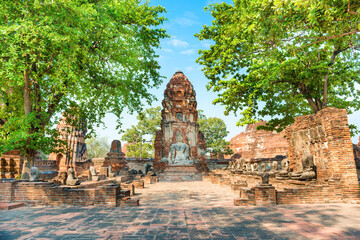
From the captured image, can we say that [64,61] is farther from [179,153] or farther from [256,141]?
[256,141]

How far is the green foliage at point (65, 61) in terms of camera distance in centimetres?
806

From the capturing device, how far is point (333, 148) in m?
7.75

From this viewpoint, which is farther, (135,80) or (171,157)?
(171,157)

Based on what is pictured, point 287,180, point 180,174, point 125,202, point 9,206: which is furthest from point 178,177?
point 9,206

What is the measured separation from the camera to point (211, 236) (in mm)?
4055

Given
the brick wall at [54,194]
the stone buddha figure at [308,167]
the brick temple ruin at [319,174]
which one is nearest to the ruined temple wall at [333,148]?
the brick temple ruin at [319,174]

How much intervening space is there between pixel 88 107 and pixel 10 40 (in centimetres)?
677

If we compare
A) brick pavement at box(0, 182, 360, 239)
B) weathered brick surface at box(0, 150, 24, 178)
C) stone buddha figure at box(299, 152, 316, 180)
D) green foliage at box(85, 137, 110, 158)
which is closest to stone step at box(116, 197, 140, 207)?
brick pavement at box(0, 182, 360, 239)

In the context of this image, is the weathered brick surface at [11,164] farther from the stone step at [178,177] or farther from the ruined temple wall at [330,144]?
the ruined temple wall at [330,144]

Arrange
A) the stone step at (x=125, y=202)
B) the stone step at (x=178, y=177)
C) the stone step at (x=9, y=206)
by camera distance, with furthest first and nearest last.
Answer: the stone step at (x=178, y=177) → the stone step at (x=125, y=202) → the stone step at (x=9, y=206)

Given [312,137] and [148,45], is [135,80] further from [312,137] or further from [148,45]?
[312,137]

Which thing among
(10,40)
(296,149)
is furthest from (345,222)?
(10,40)

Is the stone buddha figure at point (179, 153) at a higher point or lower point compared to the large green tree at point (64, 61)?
lower

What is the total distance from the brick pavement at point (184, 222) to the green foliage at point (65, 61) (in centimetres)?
458
